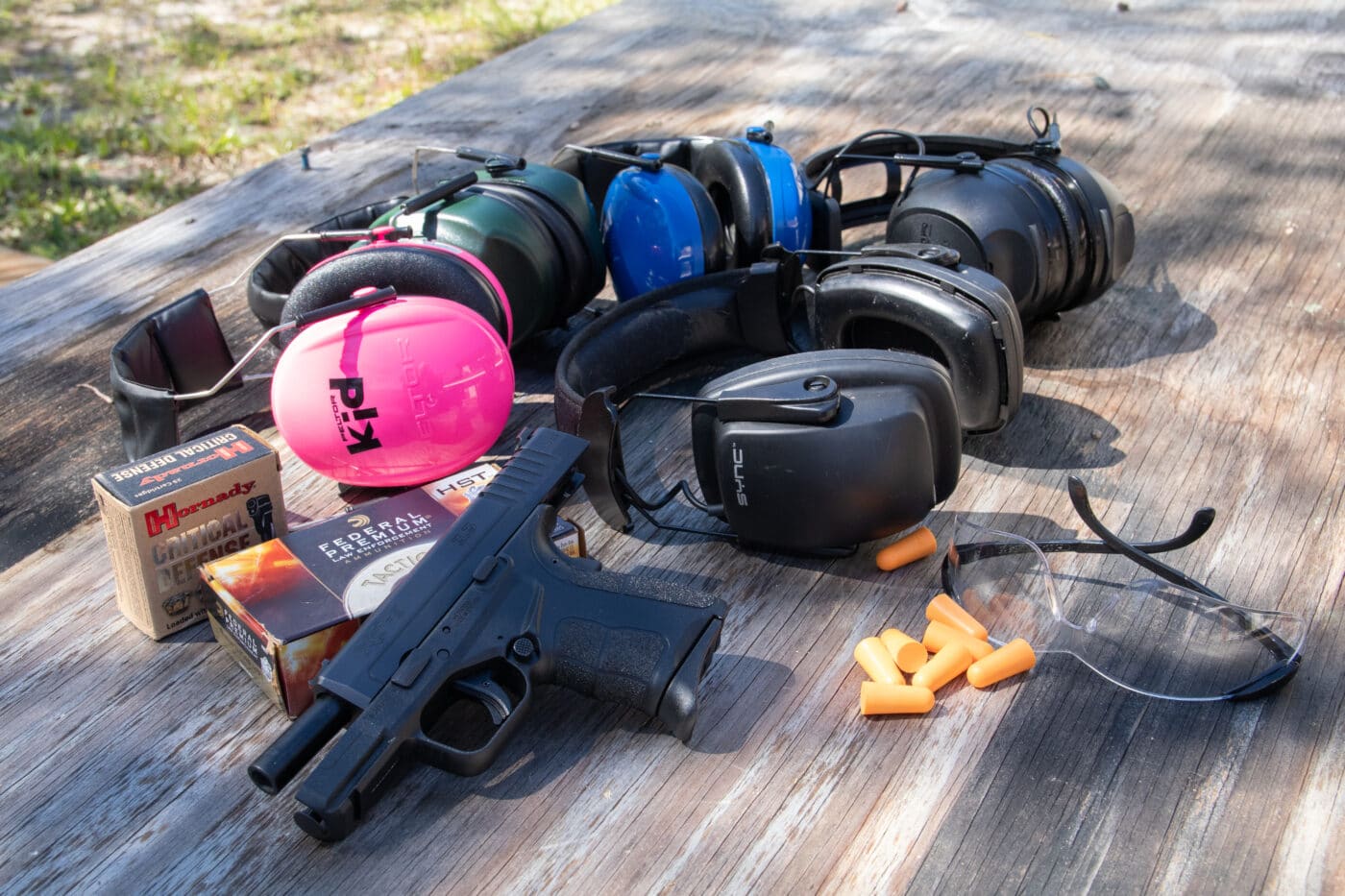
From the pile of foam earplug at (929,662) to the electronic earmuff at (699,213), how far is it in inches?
48.4

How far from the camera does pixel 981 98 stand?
179 inches

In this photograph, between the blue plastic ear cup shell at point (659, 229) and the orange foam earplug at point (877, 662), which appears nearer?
the orange foam earplug at point (877, 662)

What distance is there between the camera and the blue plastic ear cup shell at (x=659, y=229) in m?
2.98

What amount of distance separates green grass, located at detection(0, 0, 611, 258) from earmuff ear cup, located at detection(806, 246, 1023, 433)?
4.07 metres

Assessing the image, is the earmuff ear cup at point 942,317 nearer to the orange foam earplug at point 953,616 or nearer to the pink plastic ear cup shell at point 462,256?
the orange foam earplug at point 953,616

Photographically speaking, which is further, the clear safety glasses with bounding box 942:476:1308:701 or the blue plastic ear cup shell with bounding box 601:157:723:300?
the blue plastic ear cup shell with bounding box 601:157:723:300

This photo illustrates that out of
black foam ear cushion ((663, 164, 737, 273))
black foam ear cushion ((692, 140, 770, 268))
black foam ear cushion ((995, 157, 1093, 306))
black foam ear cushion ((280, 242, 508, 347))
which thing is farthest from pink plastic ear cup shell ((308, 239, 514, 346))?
black foam ear cushion ((995, 157, 1093, 306))

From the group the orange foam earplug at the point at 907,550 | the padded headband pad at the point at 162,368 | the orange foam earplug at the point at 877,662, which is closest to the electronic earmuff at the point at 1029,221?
the orange foam earplug at the point at 907,550

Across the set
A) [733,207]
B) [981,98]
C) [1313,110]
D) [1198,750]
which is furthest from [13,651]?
[1313,110]

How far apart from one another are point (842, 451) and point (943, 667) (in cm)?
43

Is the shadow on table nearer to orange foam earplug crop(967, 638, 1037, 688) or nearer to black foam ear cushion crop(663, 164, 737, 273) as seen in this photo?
orange foam earplug crop(967, 638, 1037, 688)

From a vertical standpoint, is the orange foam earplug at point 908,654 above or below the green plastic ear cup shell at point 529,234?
below

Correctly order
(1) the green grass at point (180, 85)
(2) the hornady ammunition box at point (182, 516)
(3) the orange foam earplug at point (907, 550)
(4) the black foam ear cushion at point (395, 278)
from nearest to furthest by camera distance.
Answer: (2) the hornady ammunition box at point (182, 516), (3) the orange foam earplug at point (907, 550), (4) the black foam ear cushion at point (395, 278), (1) the green grass at point (180, 85)

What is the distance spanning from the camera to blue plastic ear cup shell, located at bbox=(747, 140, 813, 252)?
3082 millimetres
